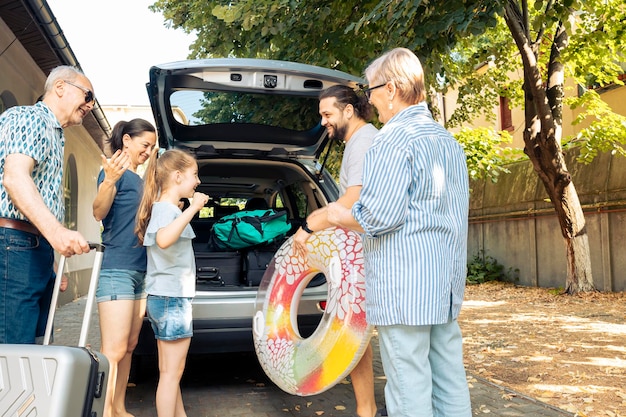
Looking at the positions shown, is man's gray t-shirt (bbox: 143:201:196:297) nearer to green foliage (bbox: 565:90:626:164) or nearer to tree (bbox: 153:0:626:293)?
tree (bbox: 153:0:626:293)

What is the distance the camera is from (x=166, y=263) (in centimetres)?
330

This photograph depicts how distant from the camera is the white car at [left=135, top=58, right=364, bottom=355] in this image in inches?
162

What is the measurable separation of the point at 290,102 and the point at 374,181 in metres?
6.59

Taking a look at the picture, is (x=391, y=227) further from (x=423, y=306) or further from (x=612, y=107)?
(x=612, y=107)

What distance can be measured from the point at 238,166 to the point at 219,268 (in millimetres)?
1172

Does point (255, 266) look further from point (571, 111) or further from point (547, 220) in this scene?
point (571, 111)

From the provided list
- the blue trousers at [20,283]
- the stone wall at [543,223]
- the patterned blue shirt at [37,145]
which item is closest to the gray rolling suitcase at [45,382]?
the blue trousers at [20,283]

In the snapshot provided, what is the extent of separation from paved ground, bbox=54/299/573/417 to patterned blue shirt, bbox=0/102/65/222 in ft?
6.69

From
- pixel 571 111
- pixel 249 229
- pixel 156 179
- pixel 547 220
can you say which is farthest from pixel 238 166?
pixel 571 111

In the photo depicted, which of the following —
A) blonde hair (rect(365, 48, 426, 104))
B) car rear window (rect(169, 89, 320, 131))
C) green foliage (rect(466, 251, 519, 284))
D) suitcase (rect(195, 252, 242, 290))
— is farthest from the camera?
green foliage (rect(466, 251, 519, 284))

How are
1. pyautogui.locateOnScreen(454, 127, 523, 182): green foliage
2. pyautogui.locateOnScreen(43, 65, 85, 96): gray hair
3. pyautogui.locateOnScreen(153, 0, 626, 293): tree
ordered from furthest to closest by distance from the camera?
pyautogui.locateOnScreen(454, 127, 523, 182): green foliage < pyautogui.locateOnScreen(153, 0, 626, 293): tree < pyautogui.locateOnScreen(43, 65, 85, 96): gray hair

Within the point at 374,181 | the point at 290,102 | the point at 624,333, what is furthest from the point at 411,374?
the point at 290,102

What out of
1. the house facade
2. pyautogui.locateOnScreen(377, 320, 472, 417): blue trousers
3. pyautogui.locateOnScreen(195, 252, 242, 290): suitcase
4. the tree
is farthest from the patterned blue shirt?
the house facade

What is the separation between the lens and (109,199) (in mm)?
3307
